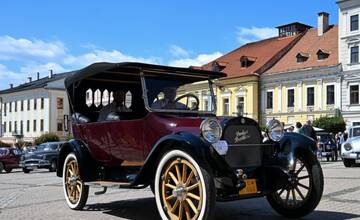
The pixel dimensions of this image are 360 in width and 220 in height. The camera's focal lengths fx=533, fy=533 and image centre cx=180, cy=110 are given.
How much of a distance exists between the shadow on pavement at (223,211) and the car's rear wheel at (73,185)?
0.68ft

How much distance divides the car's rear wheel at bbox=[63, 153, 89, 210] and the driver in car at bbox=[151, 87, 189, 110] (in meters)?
1.95

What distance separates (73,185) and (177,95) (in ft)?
8.28

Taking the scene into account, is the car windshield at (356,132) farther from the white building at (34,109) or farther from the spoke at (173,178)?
the white building at (34,109)

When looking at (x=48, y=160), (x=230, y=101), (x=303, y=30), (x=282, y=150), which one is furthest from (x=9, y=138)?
(x=282, y=150)

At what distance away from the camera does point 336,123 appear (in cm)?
4734

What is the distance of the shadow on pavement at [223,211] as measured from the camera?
7910 millimetres

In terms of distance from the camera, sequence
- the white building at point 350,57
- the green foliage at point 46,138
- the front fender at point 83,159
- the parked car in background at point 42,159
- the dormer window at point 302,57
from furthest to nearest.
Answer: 1. the green foliage at point 46,138
2. the dormer window at point 302,57
3. the white building at point 350,57
4. the parked car in background at point 42,159
5. the front fender at point 83,159

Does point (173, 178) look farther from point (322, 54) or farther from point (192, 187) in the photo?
point (322, 54)

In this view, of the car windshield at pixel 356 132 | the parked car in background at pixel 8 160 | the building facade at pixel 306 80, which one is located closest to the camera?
the car windshield at pixel 356 132

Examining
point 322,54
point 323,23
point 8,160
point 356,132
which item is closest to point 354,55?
point 322,54

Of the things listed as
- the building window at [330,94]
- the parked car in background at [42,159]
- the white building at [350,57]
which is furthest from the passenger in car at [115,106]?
the building window at [330,94]

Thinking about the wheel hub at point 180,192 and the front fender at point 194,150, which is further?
the wheel hub at point 180,192

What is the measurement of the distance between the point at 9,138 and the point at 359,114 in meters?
62.4

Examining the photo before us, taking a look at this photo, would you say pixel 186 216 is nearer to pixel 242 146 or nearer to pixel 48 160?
pixel 242 146
